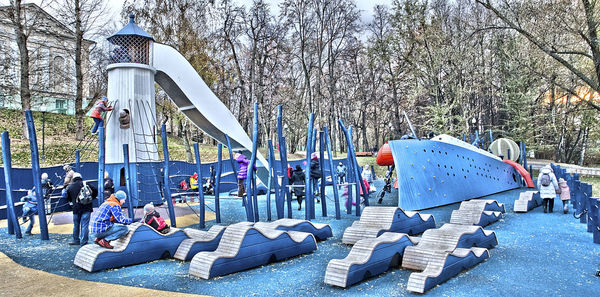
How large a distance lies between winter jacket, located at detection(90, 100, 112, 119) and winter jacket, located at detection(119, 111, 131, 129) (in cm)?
41

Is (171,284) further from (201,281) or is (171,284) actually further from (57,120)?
(57,120)

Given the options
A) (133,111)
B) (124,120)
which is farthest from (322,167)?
(124,120)

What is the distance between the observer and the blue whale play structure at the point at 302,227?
27.4ft

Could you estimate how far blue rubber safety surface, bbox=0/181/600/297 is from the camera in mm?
5516

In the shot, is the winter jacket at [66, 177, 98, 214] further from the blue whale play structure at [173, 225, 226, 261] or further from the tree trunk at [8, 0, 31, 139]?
the tree trunk at [8, 0, 31, 139]

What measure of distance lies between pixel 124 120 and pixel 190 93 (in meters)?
2.33

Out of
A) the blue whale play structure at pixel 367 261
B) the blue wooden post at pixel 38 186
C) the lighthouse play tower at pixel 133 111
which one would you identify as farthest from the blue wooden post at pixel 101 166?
the blue whale play structure at pixel 367 261

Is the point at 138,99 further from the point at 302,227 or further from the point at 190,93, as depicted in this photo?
the point at 302,227

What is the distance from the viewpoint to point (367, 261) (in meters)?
5.92

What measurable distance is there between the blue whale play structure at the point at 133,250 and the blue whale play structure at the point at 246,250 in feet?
4.00

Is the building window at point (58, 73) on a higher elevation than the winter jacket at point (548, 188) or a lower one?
higher

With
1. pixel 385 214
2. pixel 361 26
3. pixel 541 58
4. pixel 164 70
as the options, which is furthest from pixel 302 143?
pixel 385 214

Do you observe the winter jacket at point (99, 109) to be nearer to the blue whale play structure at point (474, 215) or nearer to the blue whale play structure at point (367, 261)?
the blue whale play structure at point (367, 261)

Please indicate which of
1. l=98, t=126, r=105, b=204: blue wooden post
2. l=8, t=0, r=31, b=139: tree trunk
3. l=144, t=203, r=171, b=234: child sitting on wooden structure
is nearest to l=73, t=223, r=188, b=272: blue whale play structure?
l=144, t=203, r=171, b=234: child sitting on wooden structure
